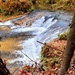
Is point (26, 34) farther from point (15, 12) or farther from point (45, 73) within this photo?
point (45, 73)

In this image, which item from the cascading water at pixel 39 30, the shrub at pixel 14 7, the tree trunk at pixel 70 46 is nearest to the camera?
the tree trunk at pixel 70 46

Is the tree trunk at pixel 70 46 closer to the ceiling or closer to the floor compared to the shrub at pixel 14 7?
closer to the ceiling

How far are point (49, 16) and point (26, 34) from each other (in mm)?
3192

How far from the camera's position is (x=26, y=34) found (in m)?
13.4

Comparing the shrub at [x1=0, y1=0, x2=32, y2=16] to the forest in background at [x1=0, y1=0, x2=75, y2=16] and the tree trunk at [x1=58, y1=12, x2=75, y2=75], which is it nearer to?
the forest in background at [x1=0, y1=0, x2=75, y2=16]

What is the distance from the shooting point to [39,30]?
14203 mm

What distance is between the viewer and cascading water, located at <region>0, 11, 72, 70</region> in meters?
10.4

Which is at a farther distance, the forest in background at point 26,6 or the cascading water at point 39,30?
the forest in background at point 26,6

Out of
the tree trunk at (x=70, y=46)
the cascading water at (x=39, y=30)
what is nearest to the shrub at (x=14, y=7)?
the cascading water at (x=39, y=30)

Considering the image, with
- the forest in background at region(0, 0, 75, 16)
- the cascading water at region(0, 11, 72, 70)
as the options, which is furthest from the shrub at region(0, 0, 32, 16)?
the cascading water at region(0, 11, 72, 70)

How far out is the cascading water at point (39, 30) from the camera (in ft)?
34.3

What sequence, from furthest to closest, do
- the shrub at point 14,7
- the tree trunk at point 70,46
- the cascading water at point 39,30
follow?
the shrub at point 14,7 → the cascading water at point 39,30 → the tree trunk at point 70,46

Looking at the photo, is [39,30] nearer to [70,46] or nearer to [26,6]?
[26,6]

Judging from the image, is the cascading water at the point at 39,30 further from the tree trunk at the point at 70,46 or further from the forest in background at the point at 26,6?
the tree trunk at the point at 70,46
